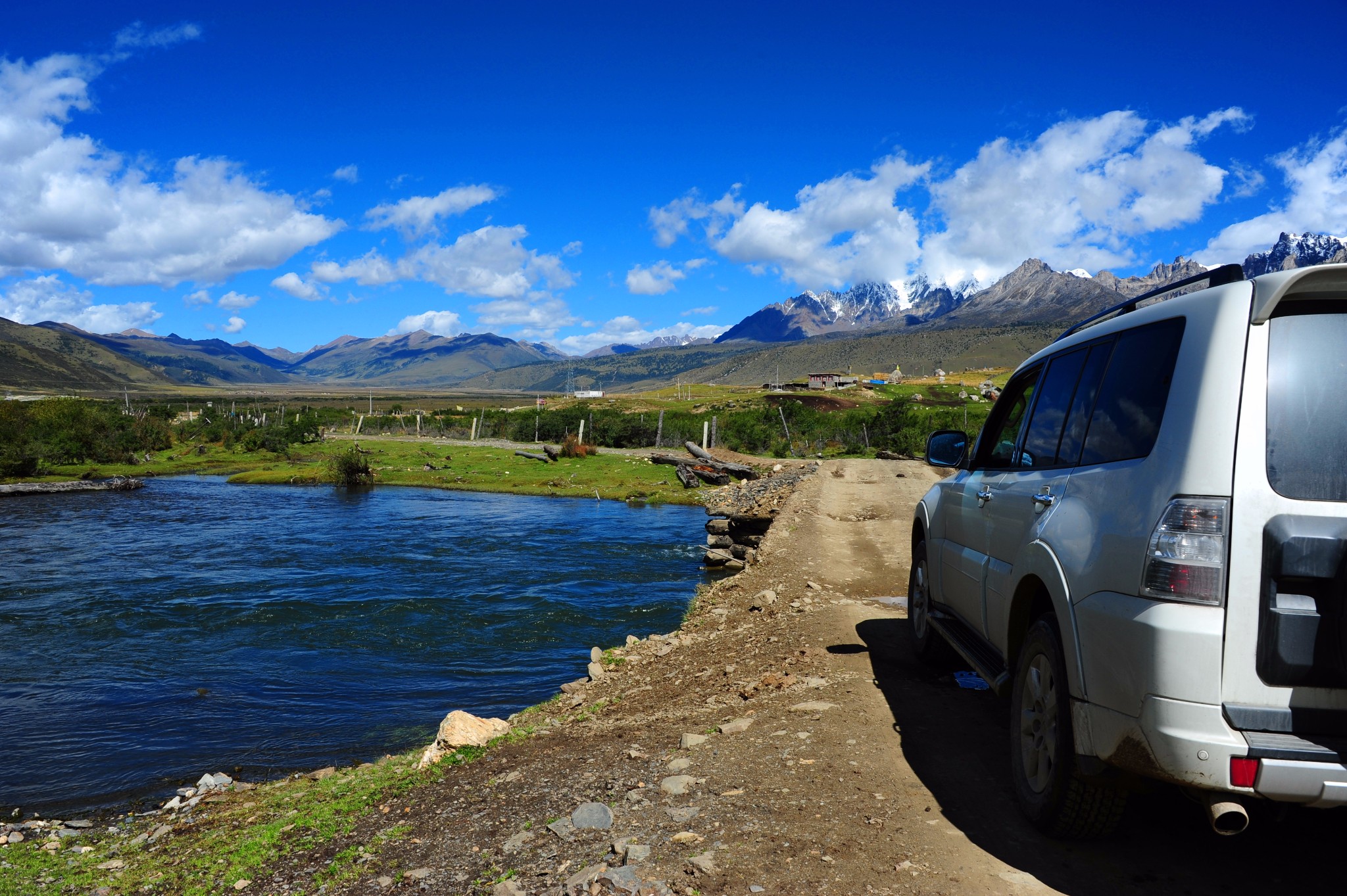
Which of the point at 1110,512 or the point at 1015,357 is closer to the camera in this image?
the point at 1110,512

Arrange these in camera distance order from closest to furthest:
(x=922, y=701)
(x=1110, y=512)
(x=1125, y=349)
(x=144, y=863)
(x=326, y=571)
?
(x=1110, y=512) < (x=1125, y=349) < (x=144, y=863) < (x=922, y=701) < (x=326, y=571)

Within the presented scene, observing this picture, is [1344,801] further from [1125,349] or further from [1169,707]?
[1125,349]

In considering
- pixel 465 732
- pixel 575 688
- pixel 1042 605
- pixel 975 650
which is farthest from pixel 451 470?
pixel 1042 605

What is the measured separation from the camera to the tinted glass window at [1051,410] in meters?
4.57

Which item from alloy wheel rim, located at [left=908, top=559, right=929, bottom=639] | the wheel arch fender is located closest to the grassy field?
alloy wheel rim, located at [left=908, top=559, right=929, bottom=639]

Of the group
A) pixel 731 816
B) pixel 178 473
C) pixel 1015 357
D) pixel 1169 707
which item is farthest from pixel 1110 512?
pixel 1015 357

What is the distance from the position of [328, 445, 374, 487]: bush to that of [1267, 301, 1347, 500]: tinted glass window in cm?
4021

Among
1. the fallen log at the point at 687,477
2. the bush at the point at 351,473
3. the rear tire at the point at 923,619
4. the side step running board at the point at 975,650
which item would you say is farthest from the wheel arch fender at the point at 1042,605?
the bush at the point at 351,473

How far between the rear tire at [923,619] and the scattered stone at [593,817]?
3.37 metres

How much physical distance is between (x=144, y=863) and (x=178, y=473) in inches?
1800

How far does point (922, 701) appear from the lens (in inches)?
258

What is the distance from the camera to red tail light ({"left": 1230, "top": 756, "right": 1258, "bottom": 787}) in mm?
2932

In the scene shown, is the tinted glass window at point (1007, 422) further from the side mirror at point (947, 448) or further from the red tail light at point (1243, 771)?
the red tail light at point (1243, 771)

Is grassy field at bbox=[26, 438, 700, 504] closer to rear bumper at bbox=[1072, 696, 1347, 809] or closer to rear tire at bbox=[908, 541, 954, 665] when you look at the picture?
rear tire at bbox=[908, 541, 954, 665]
